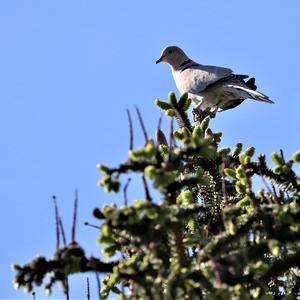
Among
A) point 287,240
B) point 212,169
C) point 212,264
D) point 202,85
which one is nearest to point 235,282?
point 212,264

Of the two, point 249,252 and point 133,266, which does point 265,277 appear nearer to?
point 249,252

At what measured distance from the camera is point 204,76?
A: 1382 cm

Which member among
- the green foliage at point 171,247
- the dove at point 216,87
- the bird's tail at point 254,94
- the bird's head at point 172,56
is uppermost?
the bird's head at point 172,56

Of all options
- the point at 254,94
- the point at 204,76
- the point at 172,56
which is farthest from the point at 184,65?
the point at 254,94

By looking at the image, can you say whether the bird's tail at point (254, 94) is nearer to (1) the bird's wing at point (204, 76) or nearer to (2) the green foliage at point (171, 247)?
(1) the bird's wing at point (204, 76)

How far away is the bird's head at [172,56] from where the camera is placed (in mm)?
17031

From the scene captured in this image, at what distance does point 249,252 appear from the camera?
13.4 feet

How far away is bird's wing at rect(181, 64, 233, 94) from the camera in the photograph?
13.3 meters

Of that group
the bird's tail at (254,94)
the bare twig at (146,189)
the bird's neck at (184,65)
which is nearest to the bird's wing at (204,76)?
the bird's tail at (254,94)

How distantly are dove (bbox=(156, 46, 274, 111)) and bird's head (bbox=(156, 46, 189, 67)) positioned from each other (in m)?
1.86

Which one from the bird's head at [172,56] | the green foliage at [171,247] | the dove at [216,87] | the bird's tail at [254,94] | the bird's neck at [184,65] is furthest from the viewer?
the bird's head at [172,56]

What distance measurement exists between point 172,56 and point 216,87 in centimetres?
414

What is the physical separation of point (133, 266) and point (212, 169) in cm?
337

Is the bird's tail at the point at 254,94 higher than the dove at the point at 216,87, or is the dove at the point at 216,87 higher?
the dove at the point at 216,87
